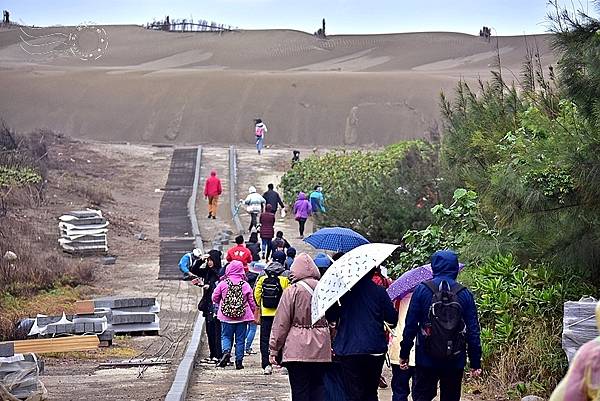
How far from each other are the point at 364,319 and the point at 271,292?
3843 millimetres

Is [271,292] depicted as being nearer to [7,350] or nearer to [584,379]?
[7,350]

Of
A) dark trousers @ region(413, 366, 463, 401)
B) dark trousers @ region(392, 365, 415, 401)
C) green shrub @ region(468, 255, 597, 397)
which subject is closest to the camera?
dark trousers @ region(413, 366, 463, 401)

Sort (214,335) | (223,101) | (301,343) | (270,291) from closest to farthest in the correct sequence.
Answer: (301,343) < (270,291) < (214,335) < (223,101)

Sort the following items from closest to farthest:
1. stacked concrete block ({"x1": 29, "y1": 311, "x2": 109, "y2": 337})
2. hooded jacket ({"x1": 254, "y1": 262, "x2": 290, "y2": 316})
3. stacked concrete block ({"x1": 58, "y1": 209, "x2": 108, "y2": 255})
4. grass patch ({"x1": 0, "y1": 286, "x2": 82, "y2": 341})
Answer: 1. hooded jacket ({"x1": 254, "y1": 262, "x2": 290, "y2": 316})
2. stacked concrete block ({"x1": 29, "y1": 311, "x2": 109, "y2": 337})
3. grass patch ({"x1": 0, "y1": 286, "x2": 82, "y2": 341})
4. stacked concrete block ({"x1": 58, "y1": 209, "x2": 108, "y2": 255})

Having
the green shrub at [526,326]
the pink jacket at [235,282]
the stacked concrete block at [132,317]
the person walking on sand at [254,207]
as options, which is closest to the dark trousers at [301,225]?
the person walking on sand at [254,207]

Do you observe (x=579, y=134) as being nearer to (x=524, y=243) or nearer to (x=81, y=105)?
(x=524, y=243)

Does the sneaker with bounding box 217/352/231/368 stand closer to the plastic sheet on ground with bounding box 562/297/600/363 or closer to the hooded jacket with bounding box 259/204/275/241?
the plastic sheet on ground with bounding box 562/297/600/363

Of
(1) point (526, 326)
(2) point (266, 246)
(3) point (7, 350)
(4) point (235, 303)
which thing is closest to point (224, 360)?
(4) point (235, 303)

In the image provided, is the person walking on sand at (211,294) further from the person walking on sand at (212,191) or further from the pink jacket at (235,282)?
the person walking on sand at (212,191)

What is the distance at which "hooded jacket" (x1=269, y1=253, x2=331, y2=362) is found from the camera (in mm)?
9188

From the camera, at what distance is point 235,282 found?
13.4 m

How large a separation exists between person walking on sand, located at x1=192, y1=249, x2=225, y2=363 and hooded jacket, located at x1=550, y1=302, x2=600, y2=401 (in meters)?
10.0

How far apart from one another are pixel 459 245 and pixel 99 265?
12.5m

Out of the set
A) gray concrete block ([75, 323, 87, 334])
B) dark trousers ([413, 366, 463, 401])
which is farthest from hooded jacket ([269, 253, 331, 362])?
gray concrete block ([75, 323, 87, 334])
